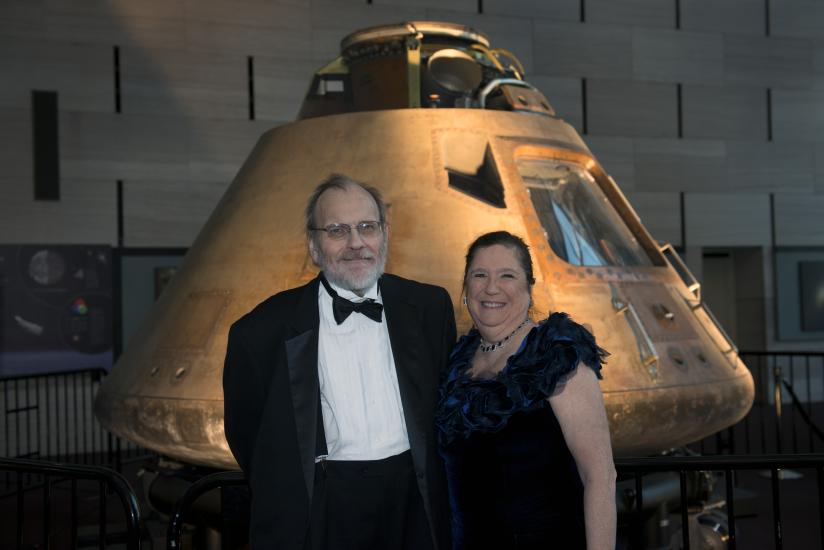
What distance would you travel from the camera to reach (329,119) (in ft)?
9.94

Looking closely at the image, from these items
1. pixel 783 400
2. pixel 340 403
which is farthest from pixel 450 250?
pixel 783 400

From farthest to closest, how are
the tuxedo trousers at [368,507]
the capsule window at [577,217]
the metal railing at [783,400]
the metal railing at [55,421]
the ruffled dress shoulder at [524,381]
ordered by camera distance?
the metal railing at [783,400], the metal railing at [55,421], the capsule window at [577,217], the tuxedo trousers at [368,507], the ruffled dress shoulder at [524,381]

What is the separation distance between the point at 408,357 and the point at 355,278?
0.18 metres

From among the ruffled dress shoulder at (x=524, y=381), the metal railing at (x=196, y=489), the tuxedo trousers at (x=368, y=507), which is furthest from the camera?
the metal railing at (x=196, y=489)

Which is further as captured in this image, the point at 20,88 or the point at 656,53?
the point at 656,53

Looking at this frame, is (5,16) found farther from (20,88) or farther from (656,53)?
(656,53)

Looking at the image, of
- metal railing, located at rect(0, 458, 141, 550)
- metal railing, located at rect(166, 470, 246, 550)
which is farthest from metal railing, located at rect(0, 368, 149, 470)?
metal railing, located at rect(166, 470, 246, 550)

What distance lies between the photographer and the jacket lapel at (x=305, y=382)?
55.1 inches

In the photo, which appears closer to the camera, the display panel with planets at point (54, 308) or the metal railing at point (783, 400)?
the display panel with planets at point (54, 308)

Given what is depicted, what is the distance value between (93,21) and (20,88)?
78 centimetres

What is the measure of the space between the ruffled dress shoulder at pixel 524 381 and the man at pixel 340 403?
A: 8cm

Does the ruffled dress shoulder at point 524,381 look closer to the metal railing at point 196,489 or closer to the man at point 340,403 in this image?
the man at point 340,403

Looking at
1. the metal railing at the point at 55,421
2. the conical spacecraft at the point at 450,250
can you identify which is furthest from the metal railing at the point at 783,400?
the metal railing at the point at 55,421

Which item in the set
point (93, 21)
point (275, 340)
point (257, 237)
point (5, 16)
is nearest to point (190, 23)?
point (93, 21)
